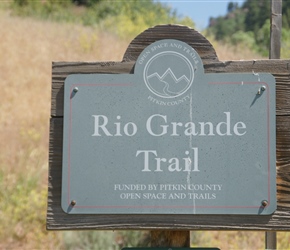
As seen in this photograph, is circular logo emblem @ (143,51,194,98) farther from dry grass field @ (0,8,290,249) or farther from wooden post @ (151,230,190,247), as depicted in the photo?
dry grass field @ (0,8,290,249)

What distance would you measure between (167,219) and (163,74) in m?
0.60

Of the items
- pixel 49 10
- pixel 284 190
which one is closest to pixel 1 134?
pixel 284 190

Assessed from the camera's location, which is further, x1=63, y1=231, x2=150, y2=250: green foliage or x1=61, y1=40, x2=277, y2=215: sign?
x1=63, y1=231, x2=150, y2=250: green foliage

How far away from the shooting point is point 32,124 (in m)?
7.49

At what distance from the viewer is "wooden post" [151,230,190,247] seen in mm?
2471

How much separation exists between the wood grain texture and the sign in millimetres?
32

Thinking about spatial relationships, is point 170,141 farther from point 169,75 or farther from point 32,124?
point 32,124

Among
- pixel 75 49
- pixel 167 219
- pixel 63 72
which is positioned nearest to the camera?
pixel 167 219

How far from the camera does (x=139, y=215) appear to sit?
2355 millimetres

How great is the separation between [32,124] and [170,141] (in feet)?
17.5

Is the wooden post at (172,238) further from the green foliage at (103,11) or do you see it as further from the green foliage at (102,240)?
the green foliage at (103,11)

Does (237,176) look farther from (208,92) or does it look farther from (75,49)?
(75,49)

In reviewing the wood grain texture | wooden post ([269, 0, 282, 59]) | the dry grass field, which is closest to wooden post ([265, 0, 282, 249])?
wooden post ([269, 0, 282, 59])

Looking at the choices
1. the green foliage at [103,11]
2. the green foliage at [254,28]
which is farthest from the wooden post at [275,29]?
the green foliage at [254,28]
